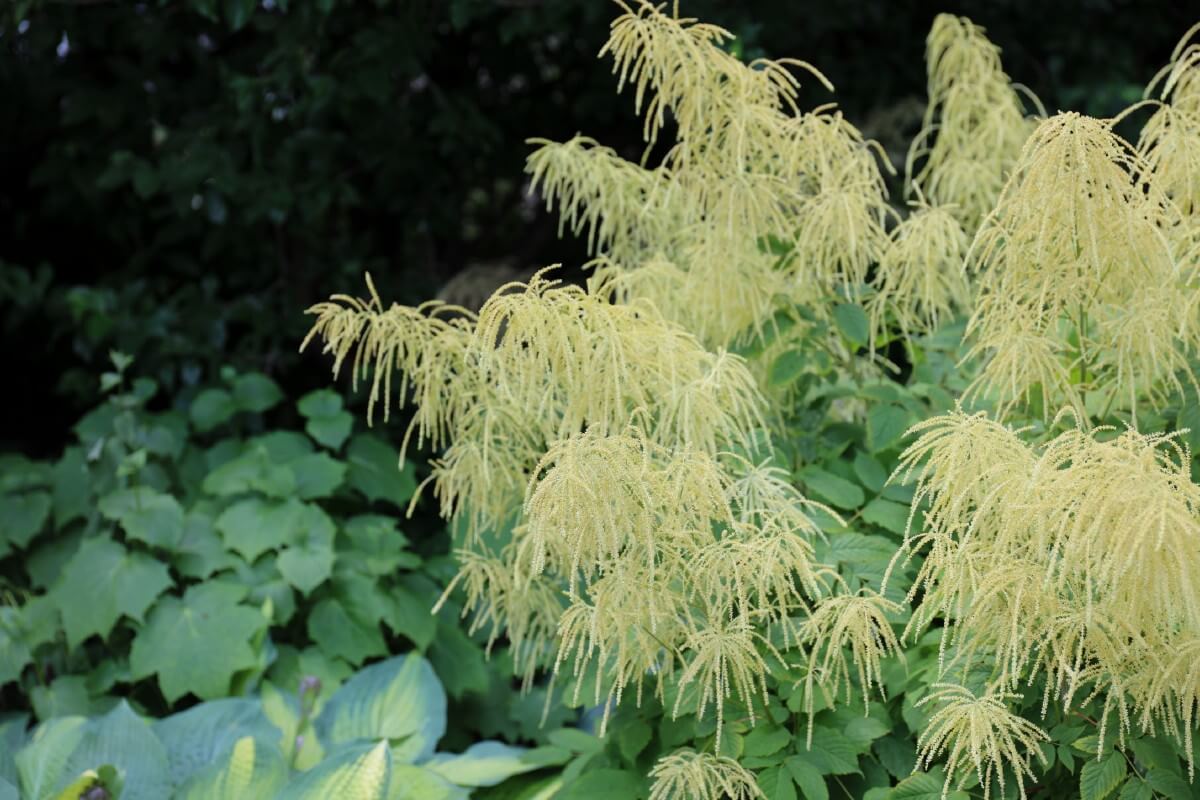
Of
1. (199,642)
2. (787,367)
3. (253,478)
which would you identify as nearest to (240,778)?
(199,642)

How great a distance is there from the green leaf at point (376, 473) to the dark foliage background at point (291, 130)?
0.67m

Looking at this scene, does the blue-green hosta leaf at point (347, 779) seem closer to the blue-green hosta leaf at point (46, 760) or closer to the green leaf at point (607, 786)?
the green leaf at point (607, 786)

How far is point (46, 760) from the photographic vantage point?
2.25m

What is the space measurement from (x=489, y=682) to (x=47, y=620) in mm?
993

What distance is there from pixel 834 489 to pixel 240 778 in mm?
1132

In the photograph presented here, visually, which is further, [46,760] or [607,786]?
[46,760]

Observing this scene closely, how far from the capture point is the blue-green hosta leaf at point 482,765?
232cm

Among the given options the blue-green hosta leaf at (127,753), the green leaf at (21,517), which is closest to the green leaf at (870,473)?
the blue-green hosta leaf at (127,753)

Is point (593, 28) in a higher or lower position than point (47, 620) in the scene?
higher

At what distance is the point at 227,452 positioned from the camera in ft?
10.3

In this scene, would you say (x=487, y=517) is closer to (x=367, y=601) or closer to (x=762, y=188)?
(x=762, y=188)

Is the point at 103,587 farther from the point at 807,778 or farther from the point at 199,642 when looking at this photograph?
the point at 807,778

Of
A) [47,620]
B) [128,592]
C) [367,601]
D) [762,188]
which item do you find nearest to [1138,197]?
[762,188]

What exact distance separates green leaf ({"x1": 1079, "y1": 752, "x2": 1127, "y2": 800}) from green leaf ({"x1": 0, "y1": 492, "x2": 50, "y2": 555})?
7.90ft
